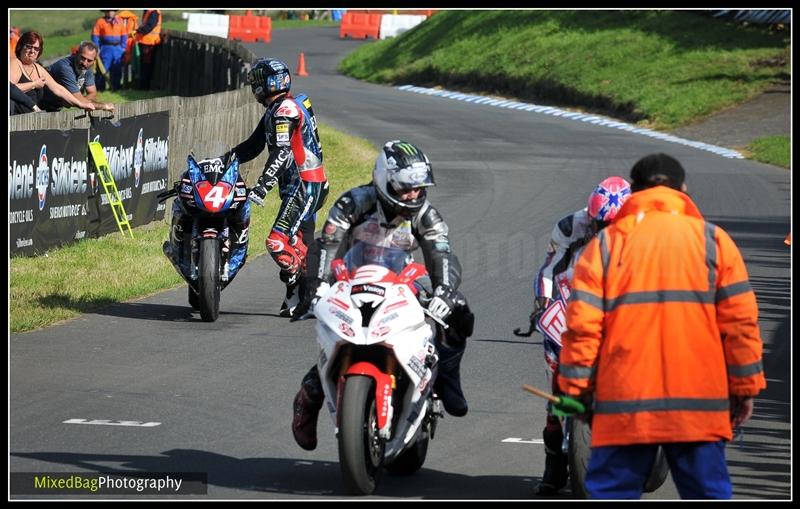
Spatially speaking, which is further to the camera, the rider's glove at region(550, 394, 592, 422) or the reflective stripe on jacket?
the reflective stripe on jacket

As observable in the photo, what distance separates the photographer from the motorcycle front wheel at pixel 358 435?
6605 mm

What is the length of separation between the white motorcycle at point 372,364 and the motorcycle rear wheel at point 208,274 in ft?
→ 15.6

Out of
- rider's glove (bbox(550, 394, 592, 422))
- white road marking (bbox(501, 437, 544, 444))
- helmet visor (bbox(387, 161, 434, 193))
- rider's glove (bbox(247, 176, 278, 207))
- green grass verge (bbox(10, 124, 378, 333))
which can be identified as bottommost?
green grass verge (bbox(10, 124, 378, 333))

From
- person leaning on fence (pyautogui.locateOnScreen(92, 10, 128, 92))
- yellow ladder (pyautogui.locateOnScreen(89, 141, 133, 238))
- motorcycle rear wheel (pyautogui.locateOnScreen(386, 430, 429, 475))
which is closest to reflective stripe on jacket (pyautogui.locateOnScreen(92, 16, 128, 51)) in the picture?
person leaning on fence (pyautogui.locateOnScreen(92, 10, 128, 92))

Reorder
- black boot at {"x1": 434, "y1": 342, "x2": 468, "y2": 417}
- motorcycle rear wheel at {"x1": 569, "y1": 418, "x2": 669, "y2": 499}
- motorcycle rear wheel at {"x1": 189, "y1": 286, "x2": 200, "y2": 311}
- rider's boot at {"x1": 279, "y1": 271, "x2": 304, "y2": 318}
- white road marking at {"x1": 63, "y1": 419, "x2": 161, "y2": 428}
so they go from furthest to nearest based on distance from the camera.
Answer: rider's boot at {"x1": 279, "y1": 271, "x2": 304, "y2": 318} → motorcycle rear wheel at {"x1": 189, "y1": 286, "x2": 200, "y2": 311} → white road marking at {"x1": 63, "y1": 419, "x2": 161, "y2": 428} → black boot at {"x1": 434, "y1": 342, "x2": 468, "y2": 417} → motorcycle rear wheel at {"x1": 569, "y1": 418, "x2": 669, "y2": 499}

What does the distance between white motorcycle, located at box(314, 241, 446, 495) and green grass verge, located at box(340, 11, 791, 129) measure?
26013 millimetres

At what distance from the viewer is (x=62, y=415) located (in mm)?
8766

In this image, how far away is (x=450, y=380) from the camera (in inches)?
303

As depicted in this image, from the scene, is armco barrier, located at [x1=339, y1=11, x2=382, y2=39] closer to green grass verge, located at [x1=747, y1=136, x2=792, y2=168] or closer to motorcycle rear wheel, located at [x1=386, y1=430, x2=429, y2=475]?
green grass verge, located at [x1=747, y1=136, x2=792, y2=168]

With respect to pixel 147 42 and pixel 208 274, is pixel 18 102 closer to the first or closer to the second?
pixel 208 274

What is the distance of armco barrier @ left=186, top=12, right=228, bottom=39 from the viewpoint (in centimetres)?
5269

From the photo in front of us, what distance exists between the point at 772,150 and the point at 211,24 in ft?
97.7

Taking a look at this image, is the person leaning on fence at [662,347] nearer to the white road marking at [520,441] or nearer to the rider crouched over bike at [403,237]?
the rider crouched over bike at [403,237]

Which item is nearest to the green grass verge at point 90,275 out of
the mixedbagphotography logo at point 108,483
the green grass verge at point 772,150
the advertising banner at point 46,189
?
the advertising banner at point 46,189
